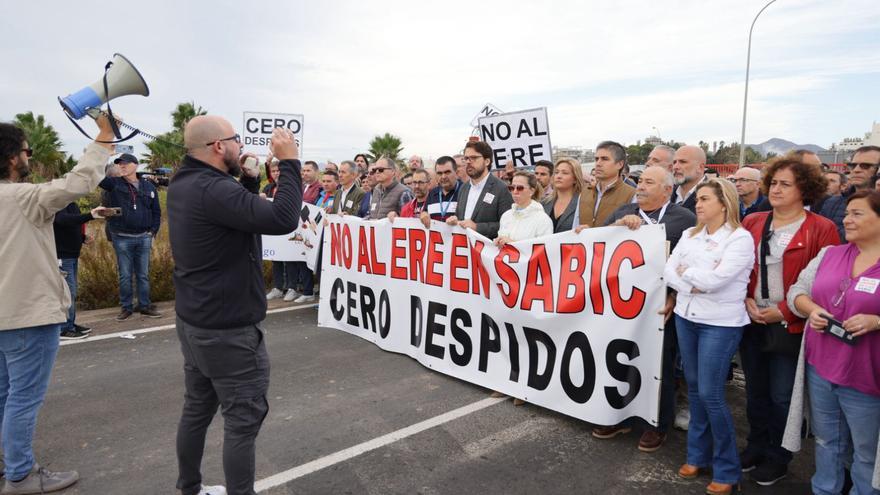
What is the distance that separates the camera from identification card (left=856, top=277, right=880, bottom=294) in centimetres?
275

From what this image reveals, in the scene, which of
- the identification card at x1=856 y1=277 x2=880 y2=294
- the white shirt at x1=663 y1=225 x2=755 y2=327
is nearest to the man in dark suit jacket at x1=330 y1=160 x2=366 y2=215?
the white shirt at x1=663 y1=225 x2=755 y2=327

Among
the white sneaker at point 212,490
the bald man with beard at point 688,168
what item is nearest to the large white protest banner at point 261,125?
the bald man with beard at point 688,168

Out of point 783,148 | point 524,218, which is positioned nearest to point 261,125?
point 524,218

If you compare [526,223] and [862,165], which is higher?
[862,165]

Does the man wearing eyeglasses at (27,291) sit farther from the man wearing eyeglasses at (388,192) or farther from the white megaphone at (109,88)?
the man wearing eyeglasses at (388,192)

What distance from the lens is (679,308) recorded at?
11.4 ft

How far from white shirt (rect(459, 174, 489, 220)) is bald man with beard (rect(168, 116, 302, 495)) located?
9.77 ft

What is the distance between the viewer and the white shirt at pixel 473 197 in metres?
5.63

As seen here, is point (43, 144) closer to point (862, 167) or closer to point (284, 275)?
point (284, 275)

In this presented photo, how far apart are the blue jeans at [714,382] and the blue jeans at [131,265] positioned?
22.8 feet

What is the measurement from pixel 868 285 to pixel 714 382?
0.97 metres

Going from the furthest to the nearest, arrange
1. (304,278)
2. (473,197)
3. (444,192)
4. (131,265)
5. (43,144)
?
(43,144)
(304,278)
(131,265)
(444,192)
(473,197)

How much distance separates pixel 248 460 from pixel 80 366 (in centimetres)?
390

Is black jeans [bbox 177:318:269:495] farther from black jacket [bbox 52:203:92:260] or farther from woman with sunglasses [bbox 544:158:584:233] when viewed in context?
black jacket [bbox 52:203:92:260]
